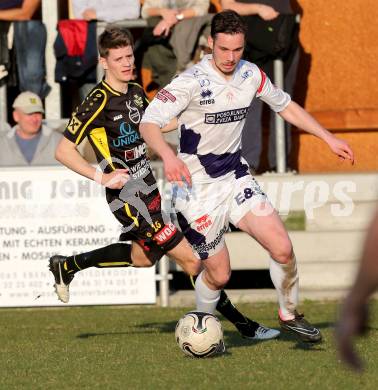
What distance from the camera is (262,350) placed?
24.6ft

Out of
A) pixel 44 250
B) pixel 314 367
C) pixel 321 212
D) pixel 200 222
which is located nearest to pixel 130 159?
pixel 200 222

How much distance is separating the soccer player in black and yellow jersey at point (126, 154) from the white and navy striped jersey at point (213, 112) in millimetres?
675

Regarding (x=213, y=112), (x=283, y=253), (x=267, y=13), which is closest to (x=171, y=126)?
(x=213, y=112)

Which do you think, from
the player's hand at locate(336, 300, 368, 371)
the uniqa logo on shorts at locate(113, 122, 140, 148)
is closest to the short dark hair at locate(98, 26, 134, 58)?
the uniqa logo on shorts at locate(113, 122, 140, 148)

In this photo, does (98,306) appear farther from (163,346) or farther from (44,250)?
(163,346)

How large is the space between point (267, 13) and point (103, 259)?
429cm

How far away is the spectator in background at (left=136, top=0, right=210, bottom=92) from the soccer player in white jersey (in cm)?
435

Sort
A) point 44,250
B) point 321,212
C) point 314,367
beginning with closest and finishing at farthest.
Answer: point 314,367, point 44,250, point 321,212

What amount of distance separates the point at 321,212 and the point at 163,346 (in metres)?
4.42

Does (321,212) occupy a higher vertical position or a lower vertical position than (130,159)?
lower

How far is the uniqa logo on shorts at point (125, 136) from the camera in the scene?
8.23 metres

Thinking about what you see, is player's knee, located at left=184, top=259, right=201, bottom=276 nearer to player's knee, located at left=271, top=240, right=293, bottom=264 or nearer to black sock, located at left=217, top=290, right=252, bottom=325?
black sock, located at left=217, top=290, right=252, bottom=325

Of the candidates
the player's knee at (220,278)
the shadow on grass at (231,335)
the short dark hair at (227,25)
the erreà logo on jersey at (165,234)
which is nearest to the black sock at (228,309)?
the shadow on grass at (231,335)

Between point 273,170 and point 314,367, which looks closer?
point 314,367
